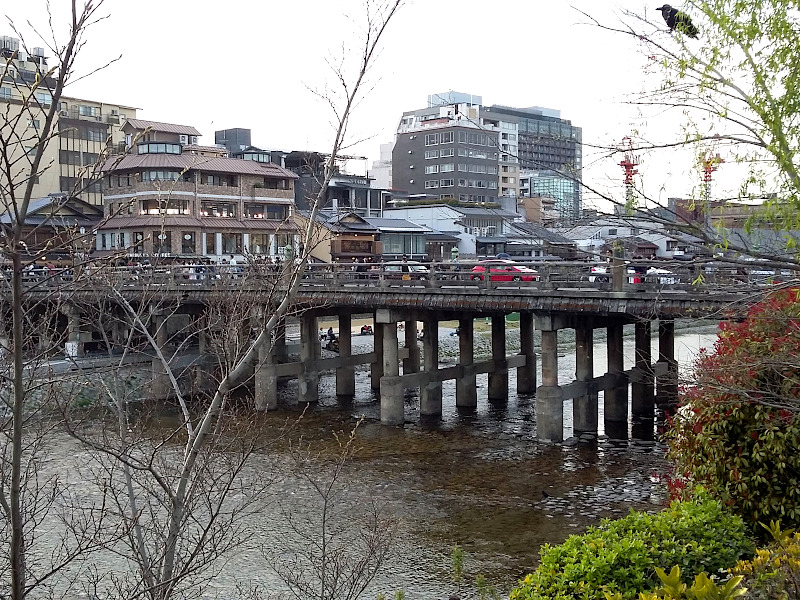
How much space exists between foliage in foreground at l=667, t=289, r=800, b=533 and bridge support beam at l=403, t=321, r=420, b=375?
70.8 feet

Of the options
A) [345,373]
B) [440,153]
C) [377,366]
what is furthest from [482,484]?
[440,153]

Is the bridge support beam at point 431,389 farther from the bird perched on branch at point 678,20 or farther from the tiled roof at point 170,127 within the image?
the tiled roof at point 170,127

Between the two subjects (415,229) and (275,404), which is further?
(415,229)

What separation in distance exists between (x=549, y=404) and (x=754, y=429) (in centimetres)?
1256

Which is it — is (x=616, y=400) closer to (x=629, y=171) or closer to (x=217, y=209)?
(x=629, y=171)

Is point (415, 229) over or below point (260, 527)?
over

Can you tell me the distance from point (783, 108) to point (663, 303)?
45.5ft

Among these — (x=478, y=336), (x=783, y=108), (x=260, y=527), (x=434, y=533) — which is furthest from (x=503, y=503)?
(x=478, y=336)

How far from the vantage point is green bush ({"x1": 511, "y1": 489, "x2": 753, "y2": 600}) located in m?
7.34

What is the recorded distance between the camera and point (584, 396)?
→ 23109mm

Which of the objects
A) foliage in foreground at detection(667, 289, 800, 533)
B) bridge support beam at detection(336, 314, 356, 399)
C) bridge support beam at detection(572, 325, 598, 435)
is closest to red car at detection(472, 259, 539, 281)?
bridge support beam at detection(572, 325, 598, 435)

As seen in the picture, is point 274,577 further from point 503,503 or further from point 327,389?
point 327,389

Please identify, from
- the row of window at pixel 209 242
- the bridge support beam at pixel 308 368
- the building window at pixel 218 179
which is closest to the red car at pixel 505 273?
the bridge support beam at pixel 308 368

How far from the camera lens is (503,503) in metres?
17.0
